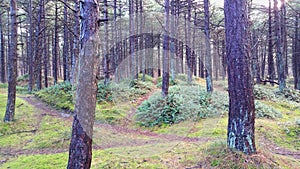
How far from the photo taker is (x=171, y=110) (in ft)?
32.8

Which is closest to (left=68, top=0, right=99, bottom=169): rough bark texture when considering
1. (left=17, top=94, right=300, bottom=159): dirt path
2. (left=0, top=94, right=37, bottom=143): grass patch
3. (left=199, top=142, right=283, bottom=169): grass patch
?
(left=199, top=142, right=283, bottom=169): grass patch

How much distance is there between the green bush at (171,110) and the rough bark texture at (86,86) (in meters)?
6.26

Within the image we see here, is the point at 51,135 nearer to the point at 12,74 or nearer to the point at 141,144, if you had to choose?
the point at 141,144

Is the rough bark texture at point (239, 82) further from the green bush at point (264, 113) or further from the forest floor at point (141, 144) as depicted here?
the green bush at point (264, 113)

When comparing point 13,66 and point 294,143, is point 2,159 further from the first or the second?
point 294,143

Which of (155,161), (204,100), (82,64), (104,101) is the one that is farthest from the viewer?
(104,101)

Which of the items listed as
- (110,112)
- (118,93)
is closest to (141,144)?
(110,112)

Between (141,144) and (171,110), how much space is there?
10.7 ft

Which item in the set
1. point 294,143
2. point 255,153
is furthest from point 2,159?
point 294,143

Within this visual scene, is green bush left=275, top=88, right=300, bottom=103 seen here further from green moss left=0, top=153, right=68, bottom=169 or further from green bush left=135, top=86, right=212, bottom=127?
green moss left=0, top=153, right=68, bottom=169

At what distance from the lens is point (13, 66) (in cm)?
940

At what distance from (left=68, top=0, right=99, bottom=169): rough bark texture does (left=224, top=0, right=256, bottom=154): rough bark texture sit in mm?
2865

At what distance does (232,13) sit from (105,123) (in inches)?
296

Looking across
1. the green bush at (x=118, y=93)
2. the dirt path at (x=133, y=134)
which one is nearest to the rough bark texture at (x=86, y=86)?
the dirt path at (x=133, y=134)
